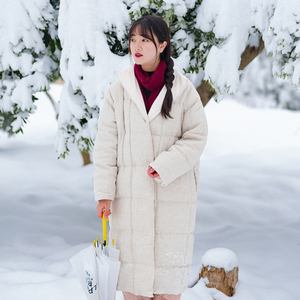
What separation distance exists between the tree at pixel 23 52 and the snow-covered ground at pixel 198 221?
4.87 ft

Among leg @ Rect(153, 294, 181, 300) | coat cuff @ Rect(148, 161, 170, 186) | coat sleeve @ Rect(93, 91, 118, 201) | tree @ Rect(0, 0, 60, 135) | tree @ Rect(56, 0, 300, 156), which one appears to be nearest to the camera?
coat cuff @ Rect(148, 161, 170, 186)

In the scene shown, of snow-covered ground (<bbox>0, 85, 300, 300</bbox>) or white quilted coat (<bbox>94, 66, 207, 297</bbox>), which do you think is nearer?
white quilted coat (<bbox>94, 66, 207, 297</bbox>)

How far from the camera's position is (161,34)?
66.5 inches

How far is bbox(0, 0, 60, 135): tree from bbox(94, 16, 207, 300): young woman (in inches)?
69.5

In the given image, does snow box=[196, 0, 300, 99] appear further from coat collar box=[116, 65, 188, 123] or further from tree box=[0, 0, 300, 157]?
coat collar box=[116, 65, 188, 123]

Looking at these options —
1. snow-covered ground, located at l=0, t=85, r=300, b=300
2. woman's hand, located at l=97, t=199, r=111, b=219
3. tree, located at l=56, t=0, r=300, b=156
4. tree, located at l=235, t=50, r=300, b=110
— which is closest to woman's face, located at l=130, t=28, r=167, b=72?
woman's hand, located at l=97, t=199, r=111, b=219

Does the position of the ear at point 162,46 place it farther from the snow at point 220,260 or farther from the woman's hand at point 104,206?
the snow at point 220,260

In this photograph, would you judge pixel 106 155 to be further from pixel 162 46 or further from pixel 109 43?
pixel 109 43

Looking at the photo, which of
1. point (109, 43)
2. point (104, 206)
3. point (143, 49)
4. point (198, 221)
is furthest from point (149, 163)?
point (198, 221)

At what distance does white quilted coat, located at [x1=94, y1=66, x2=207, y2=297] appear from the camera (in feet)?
5.63

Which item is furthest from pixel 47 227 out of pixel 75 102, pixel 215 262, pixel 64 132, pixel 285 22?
pixel 285 22

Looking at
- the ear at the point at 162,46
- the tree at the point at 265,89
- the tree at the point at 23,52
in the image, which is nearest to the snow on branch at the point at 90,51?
the tree at the point at 23,52

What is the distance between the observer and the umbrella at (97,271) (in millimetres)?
1681

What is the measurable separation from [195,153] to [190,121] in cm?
19
